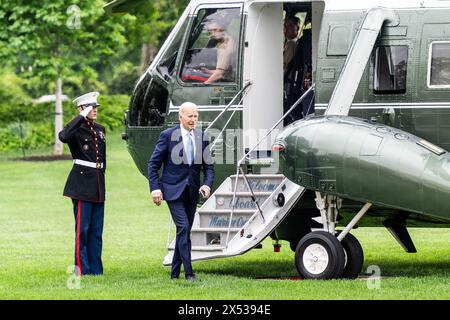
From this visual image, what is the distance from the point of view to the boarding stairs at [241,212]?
14703 mm

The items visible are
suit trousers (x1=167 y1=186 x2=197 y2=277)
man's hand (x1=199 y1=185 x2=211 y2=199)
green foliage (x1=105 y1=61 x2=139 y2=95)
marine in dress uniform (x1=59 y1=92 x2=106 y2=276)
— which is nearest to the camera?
man's hand (x1=199 y1=185 x2=211 y2=199)

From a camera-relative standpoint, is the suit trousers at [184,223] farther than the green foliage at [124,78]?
No

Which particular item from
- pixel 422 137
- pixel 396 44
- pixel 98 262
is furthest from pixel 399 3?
pixel 98 262

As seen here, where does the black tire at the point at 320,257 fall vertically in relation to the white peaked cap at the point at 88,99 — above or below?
below

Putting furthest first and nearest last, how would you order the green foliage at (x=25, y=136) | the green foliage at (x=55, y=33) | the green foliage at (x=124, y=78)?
the green foliage at (x=124, y=78)
the green foliage at (x=25, y=136)
the green foliage at (x=55, y=33)

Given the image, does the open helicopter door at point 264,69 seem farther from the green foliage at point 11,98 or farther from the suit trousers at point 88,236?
the green foliage at point 11,98

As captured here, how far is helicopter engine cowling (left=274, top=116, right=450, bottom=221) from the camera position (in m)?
13.3

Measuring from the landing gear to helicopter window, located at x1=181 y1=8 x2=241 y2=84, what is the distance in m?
2.29

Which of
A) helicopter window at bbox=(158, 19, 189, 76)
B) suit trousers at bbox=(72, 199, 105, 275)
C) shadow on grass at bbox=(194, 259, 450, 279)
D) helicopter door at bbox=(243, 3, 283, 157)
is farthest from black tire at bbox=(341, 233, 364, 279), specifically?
helicopter window at bbox=(158, 19, 189, 76)

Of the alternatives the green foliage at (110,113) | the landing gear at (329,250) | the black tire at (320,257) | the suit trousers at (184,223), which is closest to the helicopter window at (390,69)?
the landing gear at (329,250)

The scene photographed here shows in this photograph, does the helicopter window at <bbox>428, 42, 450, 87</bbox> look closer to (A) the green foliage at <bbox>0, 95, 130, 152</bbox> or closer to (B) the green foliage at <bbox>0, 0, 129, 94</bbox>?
(B) the green foliage at <bbox>0, 0, 129, 94</bbox>

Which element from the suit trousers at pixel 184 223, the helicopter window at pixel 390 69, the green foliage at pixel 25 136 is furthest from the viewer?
the green foliage at pixel 25 136

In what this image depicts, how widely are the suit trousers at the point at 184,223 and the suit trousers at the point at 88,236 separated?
131 cm

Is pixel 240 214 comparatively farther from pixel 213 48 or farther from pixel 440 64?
pixel 440 64
